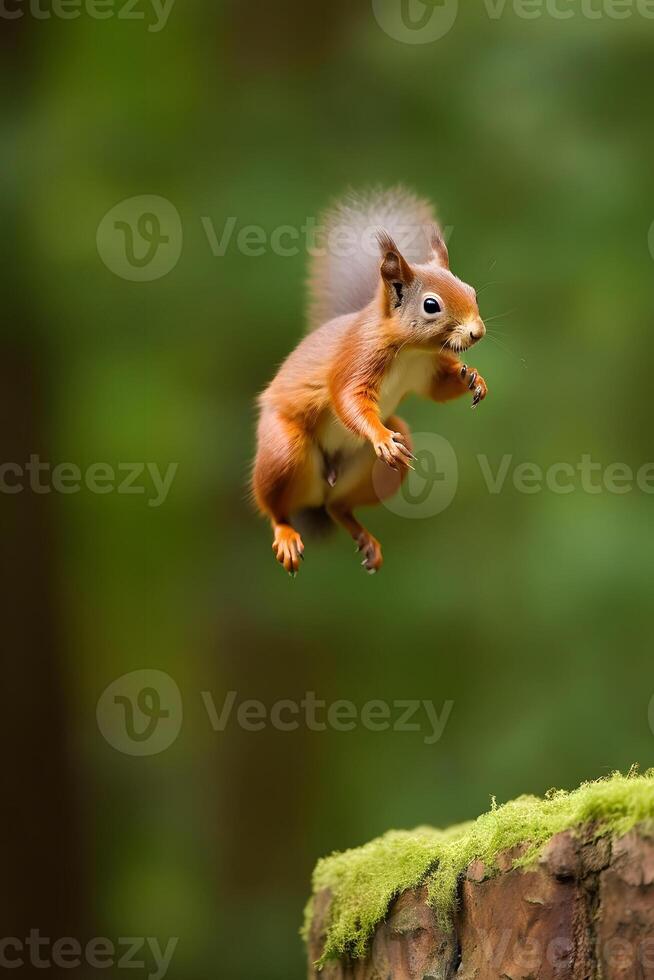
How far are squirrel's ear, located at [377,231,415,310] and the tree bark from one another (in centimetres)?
102

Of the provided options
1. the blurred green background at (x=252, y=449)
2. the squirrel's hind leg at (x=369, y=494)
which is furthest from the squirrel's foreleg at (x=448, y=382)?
the blurred green background at (x=252, y=449)

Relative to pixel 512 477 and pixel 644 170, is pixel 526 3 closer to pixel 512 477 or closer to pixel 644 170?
pixel 644 170

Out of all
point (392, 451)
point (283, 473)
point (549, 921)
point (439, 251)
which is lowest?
point (549, 921)

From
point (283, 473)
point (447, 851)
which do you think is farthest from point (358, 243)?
point (447, 851)

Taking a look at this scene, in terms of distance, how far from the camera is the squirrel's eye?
2.07 meters

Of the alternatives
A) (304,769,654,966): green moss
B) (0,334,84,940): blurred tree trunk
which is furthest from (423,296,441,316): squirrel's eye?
(0,334,84,940): blurred tree trunk

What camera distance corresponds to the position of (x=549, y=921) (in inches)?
82.7

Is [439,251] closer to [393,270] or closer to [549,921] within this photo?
[393,270]

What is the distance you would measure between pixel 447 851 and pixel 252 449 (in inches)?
132

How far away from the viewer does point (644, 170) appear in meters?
5.40

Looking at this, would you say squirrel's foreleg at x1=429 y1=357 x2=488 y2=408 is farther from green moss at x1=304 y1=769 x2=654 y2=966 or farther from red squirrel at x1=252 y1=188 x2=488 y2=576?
green moss at x1=304 y1=769 x2=654 y2=966

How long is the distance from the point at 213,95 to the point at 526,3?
1588mm

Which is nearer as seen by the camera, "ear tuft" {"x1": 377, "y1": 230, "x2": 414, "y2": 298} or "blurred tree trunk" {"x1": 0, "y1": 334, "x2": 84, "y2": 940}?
"ear tuft" {"x1": 377, "y1": 230, "x2": 414, "y2": 298}

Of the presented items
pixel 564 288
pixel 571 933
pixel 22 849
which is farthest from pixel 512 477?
pixel 571 933
